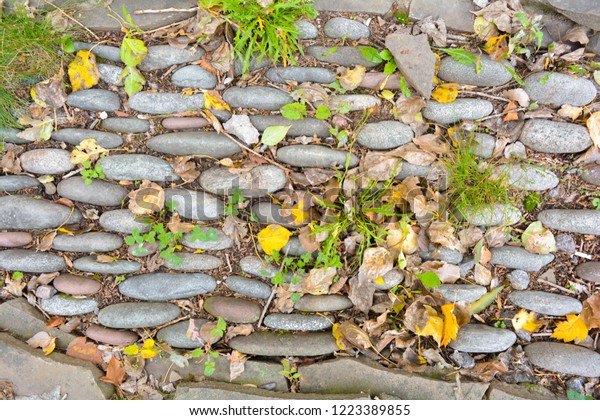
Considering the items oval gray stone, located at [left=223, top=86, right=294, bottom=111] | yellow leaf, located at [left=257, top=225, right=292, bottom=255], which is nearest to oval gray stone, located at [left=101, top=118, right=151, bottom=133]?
oval gray stone, located at [left=223, top=86, right=294, bottom=111]

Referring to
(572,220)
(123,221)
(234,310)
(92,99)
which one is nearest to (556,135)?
(572,220)

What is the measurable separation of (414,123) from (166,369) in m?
1.80

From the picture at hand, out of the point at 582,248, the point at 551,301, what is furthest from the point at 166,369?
the point at 582,248

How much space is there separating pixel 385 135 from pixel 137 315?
156cm

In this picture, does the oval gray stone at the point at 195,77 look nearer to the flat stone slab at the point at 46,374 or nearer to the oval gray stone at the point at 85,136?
the oval gray stone at the point at 85,136

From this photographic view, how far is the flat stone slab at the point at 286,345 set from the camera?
7.18 ft

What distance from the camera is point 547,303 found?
223 cm

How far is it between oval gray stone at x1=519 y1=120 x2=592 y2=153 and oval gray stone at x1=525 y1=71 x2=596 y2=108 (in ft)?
0.39

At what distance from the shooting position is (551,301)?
7.34 ft

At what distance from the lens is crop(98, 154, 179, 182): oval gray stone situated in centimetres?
221

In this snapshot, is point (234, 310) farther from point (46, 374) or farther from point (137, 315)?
point (46, 374)

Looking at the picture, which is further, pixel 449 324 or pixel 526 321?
pixel 526 321

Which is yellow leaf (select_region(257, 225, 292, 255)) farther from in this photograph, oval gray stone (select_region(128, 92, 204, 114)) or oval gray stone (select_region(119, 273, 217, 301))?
oval gray stone (select_region(128, 92, 204, 114))

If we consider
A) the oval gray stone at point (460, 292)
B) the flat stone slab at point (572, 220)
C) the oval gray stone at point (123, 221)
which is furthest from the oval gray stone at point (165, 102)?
the flat stone slab at point (572, 220)
